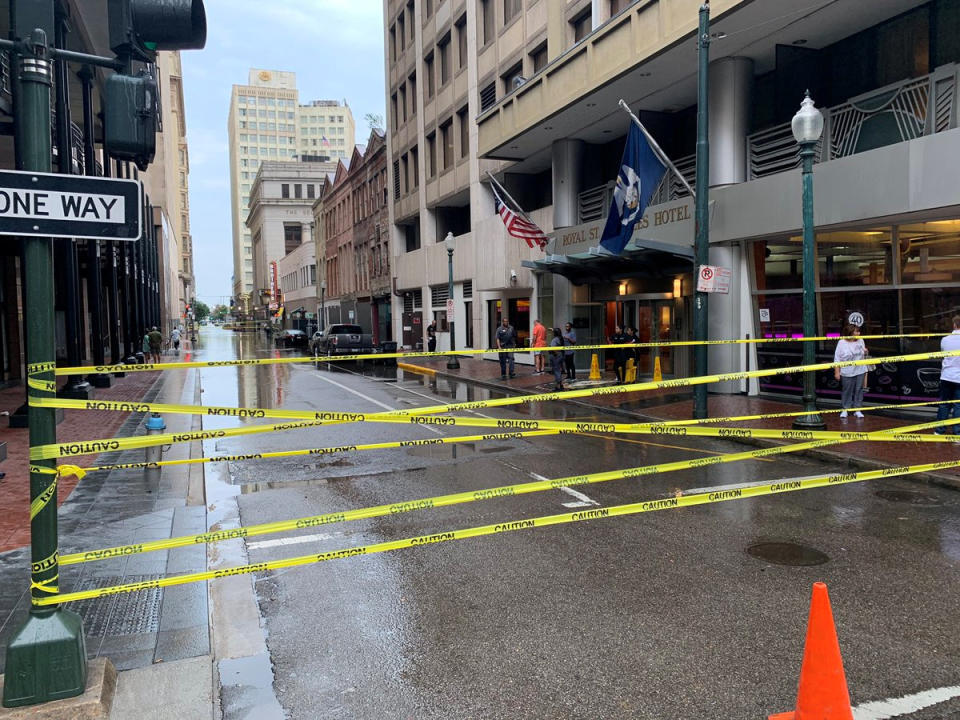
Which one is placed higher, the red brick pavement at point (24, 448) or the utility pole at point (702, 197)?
the utility pole at point (702, 197)

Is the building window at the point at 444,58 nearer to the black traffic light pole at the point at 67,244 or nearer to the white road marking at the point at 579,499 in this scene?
the black traffic light pole at the point at 67,244

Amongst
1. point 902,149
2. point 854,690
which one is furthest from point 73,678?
point 902,149

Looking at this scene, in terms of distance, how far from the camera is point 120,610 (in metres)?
5.04

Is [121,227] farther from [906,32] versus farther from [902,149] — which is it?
[906,32]

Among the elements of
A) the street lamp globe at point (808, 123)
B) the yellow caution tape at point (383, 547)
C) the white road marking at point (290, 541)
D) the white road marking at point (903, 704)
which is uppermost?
the street lamp globe at point (808, 123)

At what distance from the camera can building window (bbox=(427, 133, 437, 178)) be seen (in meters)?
36.7

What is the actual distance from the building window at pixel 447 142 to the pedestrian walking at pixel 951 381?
26.7 m

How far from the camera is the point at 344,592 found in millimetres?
5477

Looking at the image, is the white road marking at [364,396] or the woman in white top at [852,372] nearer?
the woman in white top at [852,372]

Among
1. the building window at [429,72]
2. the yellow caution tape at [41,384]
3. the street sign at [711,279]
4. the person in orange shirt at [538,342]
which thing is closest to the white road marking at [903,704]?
the yellow caution tape at [41,384]

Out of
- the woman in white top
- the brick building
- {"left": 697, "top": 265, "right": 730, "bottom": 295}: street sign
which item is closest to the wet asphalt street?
the woman in white top

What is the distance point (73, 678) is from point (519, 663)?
2.38 meters

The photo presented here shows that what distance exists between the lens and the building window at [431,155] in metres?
36.7

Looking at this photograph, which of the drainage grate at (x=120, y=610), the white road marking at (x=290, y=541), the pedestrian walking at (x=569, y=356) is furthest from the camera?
the pedestrian walking at (x=569, y=356)
